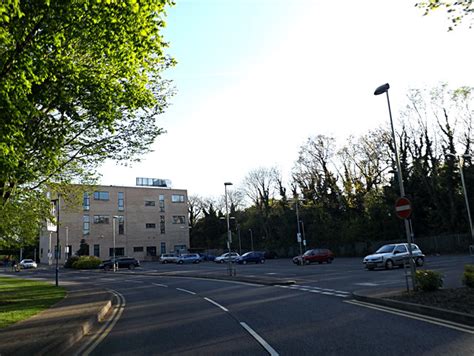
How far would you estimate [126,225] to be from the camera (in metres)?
90.8

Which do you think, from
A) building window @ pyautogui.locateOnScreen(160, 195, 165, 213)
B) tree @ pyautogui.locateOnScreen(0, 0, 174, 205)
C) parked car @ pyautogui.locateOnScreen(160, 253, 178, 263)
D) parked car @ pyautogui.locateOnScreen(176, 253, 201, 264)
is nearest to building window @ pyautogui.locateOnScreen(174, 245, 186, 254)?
building window @ pyautogui.locateOnScreen(160, 195, 165, 213)

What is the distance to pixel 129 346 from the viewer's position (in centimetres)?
879

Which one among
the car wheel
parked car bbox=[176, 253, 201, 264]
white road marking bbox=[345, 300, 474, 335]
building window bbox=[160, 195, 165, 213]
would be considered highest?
building window bbox=[160, 195, 165, 213]

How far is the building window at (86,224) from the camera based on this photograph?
8556 centimetres

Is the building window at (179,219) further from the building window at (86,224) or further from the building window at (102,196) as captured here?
the building window at (86,224)

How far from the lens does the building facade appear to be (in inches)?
3332

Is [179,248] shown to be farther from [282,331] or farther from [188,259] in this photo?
[282,331]

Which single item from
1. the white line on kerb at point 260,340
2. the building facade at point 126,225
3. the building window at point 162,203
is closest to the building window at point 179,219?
the building facade at point 126,225

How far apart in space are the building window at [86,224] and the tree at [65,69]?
71.3 meters

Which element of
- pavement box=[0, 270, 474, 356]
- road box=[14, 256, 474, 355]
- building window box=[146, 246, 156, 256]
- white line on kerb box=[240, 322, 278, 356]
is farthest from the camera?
building window box=[146, 246, 156, 256]

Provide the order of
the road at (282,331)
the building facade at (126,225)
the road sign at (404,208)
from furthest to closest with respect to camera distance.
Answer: the building facade at (126,225) → the road sign at (404,208) → the road at (282,331)

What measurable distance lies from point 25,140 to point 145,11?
16.6 ft

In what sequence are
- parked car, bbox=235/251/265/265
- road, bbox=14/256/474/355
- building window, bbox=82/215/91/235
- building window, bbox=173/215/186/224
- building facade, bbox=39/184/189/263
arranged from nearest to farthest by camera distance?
road, bbox=14/256/474/355
parked car, bbox=235/251/265/265
building facade, bbox=39/184/189/263
building window, bbox=82/215/91/235
building window, bbox=173/215/186/224

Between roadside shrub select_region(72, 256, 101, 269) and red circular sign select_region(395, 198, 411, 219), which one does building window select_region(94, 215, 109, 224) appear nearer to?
roadside shrub select_region(72, 256, 101, 269)
